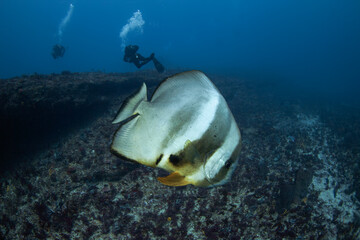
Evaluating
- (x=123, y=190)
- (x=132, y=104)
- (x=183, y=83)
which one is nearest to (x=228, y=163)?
(x=183, y=83)

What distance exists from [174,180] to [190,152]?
0.58 feet

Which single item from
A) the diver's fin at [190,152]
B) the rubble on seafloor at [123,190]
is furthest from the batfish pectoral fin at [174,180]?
the rubble on seafloor at [123,190]

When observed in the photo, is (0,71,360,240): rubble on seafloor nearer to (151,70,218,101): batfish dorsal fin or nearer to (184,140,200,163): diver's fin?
(184,140,200,163): diver's fin

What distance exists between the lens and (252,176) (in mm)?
3592

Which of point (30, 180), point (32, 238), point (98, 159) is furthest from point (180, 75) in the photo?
point (30, 180)

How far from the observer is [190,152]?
3.07 ft

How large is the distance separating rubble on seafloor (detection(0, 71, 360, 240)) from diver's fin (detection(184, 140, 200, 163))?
225 cm

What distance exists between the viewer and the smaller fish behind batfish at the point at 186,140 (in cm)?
93

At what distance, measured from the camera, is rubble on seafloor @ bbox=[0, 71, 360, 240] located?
267 cm

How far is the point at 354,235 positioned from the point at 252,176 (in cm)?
217

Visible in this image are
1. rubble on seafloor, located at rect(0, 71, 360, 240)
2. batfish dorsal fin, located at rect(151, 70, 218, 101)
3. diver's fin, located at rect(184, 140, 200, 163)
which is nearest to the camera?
diver's fin, located at rect(184, 140, 200, 163)

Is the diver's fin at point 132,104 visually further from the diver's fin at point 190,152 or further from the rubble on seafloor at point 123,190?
the rubble on seafloor at point 123,190

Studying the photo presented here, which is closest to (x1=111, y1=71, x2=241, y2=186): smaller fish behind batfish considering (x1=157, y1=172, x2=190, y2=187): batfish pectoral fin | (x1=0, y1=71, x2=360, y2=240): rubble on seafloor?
(x1=157, y1=172, x2=190, y2=187): batfish pectoral fin

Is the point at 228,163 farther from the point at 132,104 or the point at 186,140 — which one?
the point at 132,104
